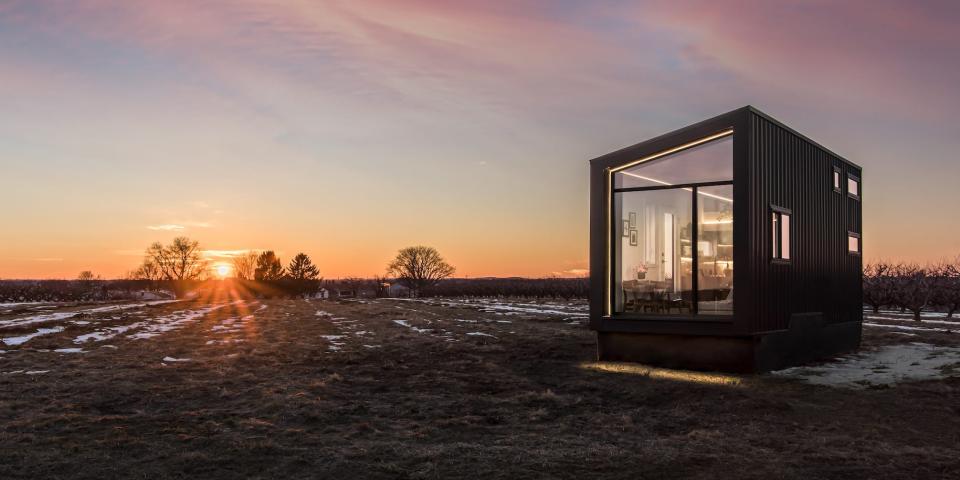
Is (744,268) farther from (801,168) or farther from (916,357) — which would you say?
(916,357)

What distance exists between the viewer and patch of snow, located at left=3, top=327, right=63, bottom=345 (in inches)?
597

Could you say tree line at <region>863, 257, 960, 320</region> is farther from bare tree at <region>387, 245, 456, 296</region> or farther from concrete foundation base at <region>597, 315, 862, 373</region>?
bare tree at <region>387, 245, 456, 296</region>

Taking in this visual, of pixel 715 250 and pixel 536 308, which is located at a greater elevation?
pixel 715 250

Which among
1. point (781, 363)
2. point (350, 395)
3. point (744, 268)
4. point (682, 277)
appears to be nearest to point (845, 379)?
point (781, 363)

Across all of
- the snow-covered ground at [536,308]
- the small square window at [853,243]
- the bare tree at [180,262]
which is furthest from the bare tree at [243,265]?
the small square window at [853,243]

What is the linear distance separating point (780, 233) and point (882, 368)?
278 cm

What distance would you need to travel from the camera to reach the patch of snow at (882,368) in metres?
10.0

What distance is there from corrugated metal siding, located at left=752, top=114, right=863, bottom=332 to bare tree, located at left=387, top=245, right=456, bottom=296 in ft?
250

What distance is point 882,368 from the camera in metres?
11.3

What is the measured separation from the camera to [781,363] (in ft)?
37.4

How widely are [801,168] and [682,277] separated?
337 centimetres

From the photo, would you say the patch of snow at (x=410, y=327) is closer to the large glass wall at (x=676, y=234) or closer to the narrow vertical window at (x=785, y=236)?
the large glass wall at (x=676, y=234)

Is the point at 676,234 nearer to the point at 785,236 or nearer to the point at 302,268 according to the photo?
the point at 785,236

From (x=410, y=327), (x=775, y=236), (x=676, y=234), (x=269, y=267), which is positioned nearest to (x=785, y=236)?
(x=775, y=236)
